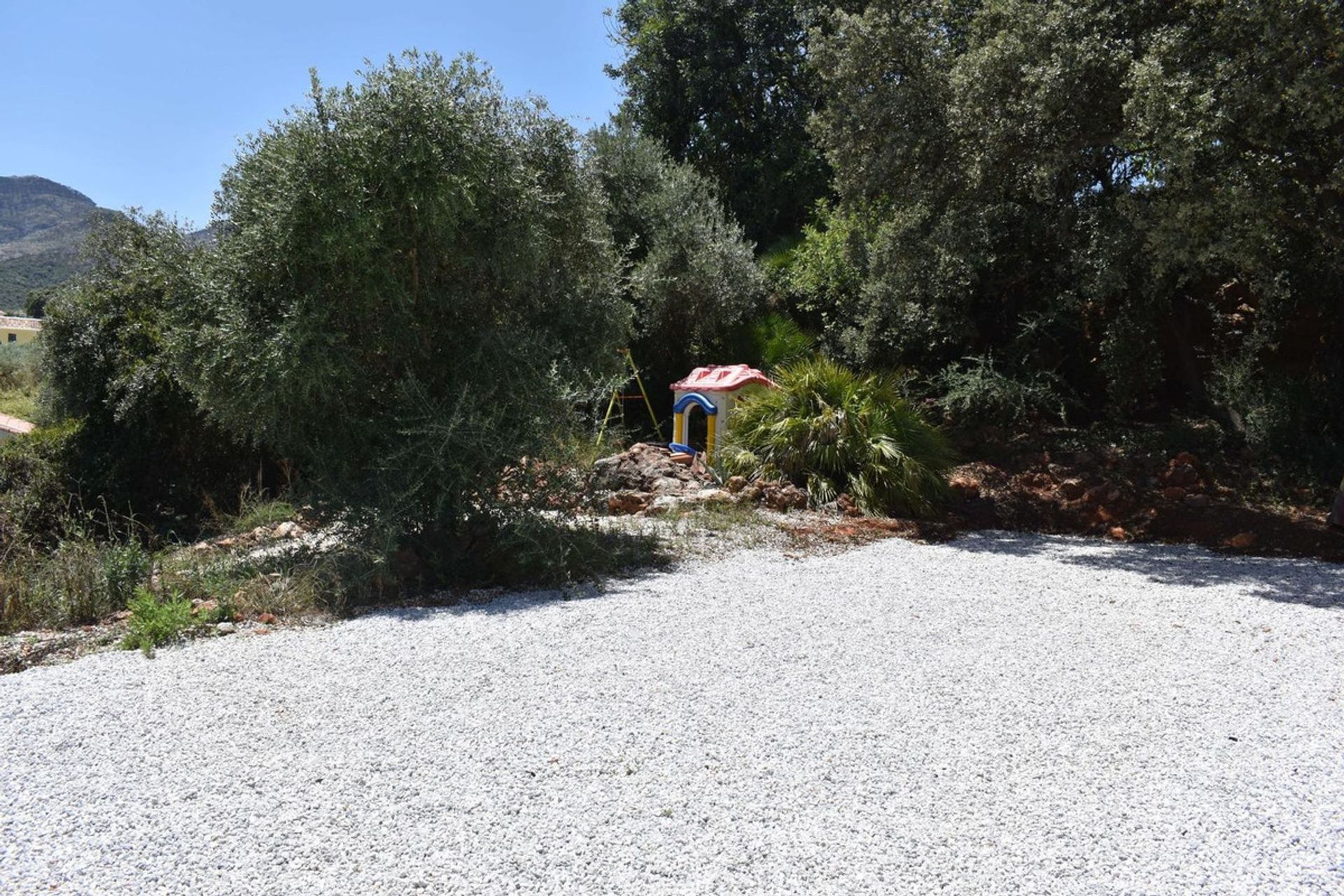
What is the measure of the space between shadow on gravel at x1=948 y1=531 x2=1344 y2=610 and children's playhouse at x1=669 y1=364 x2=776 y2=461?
325 cm

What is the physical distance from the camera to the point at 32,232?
7706cm

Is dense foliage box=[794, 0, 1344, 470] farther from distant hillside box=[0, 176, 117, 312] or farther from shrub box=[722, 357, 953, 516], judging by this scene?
distant hillside box=[0, 176, 117, 312]

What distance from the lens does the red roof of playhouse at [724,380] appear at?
10.9m

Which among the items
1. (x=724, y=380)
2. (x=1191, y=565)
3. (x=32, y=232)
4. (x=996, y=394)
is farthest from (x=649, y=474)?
(x=32, y=232)

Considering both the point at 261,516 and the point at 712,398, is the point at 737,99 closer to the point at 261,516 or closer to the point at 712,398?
the point at 712,398

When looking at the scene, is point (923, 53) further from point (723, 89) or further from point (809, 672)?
point (723, 89)

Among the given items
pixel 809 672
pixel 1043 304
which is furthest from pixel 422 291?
pixel 1043 304

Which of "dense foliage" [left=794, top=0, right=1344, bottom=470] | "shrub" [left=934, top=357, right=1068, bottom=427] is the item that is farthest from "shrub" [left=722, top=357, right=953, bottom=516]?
"dense foliage" [left=794, top=0, right=1344, bottom=470]

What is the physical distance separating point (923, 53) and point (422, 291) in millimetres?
6550

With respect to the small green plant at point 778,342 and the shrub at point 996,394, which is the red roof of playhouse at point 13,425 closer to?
the small green plant at point 778,342

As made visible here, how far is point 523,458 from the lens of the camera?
23.1 ft

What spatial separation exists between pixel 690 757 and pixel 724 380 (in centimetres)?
781

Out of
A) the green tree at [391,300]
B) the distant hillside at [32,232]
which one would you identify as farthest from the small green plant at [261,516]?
the distant hillside at [32,232]

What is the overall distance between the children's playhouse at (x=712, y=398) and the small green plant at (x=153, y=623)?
6.53m
